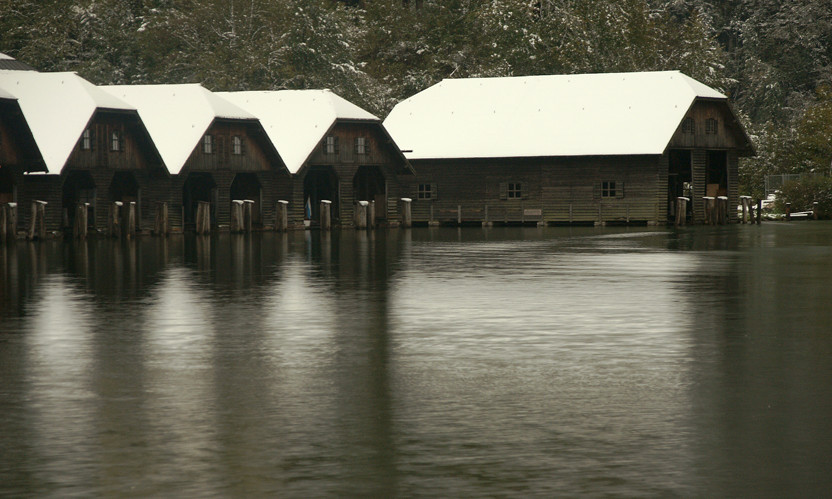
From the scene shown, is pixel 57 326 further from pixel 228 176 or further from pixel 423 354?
pixel 228 176

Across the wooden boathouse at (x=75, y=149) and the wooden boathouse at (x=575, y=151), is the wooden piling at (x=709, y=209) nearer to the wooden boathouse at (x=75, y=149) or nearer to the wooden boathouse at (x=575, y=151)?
the wooden boathouse at (x=575, y=151)

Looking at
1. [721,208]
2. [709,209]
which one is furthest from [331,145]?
[721,208]

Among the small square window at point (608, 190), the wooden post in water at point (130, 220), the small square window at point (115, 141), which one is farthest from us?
the small square window at point (608, 190)

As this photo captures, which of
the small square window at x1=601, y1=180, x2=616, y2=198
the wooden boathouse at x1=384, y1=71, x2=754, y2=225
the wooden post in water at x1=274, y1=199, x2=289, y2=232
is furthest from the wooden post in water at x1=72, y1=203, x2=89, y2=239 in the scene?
the small square window at x1=601, y1=180, x2=616, y2=198

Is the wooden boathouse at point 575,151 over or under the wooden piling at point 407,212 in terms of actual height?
over

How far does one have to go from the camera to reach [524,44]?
276 feet

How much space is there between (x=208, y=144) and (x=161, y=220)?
7068mm

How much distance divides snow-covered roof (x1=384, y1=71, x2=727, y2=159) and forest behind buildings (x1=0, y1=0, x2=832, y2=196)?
36.8 feet

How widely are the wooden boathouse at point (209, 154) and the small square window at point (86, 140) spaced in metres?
3.39

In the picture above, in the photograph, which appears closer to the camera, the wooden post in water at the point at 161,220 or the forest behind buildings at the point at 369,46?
the wooden post in water at the point at 161,220

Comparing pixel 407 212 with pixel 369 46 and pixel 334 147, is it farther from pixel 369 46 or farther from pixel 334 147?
pixel 369 46

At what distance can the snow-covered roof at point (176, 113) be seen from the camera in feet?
182

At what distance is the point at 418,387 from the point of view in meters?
11.6

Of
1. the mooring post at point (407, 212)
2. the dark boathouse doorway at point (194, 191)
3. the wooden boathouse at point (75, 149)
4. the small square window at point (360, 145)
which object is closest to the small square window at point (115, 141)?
the wooden boathouse at point (75, 149)
